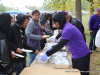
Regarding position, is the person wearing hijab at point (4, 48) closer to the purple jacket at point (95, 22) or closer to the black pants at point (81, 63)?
the black pants at point (81, 63)

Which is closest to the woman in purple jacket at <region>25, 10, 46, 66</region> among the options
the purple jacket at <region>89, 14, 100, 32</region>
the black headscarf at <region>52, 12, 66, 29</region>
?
the black headscarf at <region>52, 12, 66, 29</region>

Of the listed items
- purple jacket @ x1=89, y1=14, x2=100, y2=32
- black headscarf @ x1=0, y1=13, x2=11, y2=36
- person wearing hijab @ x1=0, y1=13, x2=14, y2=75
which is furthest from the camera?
purple jacket @ x1=89, y1=14, x2=100, y2=32

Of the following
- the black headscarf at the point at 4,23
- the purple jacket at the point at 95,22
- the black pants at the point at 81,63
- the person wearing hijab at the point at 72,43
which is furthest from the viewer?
the purple jacket at the point at 95,22

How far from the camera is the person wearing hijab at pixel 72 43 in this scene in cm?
153

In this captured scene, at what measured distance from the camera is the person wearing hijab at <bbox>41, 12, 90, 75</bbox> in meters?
1.53

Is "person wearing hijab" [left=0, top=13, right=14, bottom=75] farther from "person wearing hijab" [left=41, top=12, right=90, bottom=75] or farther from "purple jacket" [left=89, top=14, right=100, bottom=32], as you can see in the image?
"purple jacket" [left=89, top=14, right=100, bottom=32]

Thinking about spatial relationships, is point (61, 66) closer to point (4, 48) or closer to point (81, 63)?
point (81, 63)

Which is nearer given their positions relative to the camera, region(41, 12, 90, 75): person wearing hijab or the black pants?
region(41, 12, 90, 75): person wearing hijab

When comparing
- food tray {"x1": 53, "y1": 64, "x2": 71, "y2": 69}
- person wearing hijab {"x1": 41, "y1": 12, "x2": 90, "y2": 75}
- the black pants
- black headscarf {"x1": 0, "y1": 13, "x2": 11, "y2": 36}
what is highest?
black headscarf {"x1": 0, "y1": 13, "x2": 11, "y2": 36}

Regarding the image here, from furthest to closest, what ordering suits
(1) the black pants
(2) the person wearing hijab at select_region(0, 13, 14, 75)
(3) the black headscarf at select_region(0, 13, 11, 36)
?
(1) the black pants, (3) the black headscarf at select_region(0, 13, 11, 36), (2) the person wearing hijab at select_region(0, 13, 14, 75)

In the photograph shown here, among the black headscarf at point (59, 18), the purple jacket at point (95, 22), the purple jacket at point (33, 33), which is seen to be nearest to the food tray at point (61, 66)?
the black headscarf at point (59, 18)

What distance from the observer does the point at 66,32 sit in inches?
59.3

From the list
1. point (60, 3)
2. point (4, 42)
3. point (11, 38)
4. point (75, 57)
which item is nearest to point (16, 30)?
point (11, 38)

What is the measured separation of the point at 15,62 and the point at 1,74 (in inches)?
18.6
